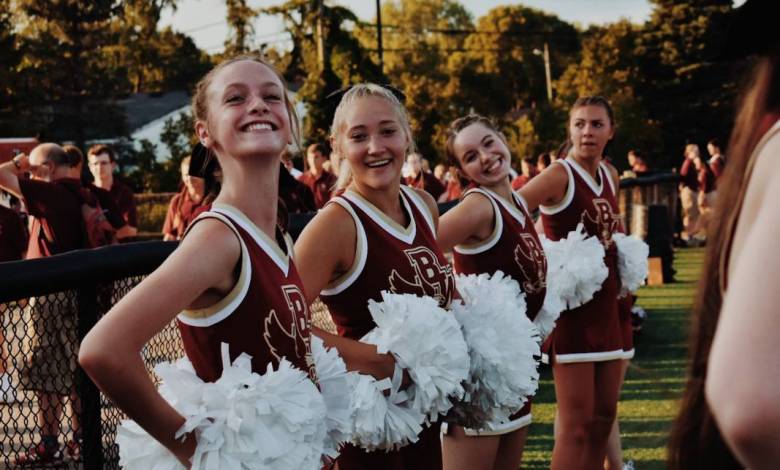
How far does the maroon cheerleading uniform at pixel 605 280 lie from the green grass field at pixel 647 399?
0.33m

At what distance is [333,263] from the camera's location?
115 inches

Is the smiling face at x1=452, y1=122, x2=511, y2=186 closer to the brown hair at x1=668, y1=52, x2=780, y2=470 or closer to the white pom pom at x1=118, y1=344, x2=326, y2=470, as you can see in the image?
the white pom pom at x1=118, y1=344, x2=326, y2=470

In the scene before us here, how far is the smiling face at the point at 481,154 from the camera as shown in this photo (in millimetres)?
4074

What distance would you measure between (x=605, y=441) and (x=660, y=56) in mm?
40797

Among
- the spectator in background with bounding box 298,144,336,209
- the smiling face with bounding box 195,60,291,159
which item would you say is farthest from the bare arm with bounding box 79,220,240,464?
the spectator in background with bounding box 298,144,336,209

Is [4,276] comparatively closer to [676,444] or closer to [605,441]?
[676,444]

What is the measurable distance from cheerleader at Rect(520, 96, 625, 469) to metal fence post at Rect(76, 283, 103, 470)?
2309mm

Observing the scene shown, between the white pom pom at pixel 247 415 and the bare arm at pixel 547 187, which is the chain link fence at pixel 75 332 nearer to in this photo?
the white pom pom at pixel 247 415

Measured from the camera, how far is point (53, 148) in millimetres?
6590

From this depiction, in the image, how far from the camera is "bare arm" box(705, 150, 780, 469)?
34.6 inches

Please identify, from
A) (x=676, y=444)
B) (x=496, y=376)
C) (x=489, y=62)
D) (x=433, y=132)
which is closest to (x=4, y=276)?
(x=496, y=376)

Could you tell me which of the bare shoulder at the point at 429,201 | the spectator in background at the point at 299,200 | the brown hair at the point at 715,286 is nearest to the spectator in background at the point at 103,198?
the spectator in background at the point at 299,200

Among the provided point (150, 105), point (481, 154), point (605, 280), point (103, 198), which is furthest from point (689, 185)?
point (150, 105)

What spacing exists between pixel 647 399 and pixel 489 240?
340 cm
